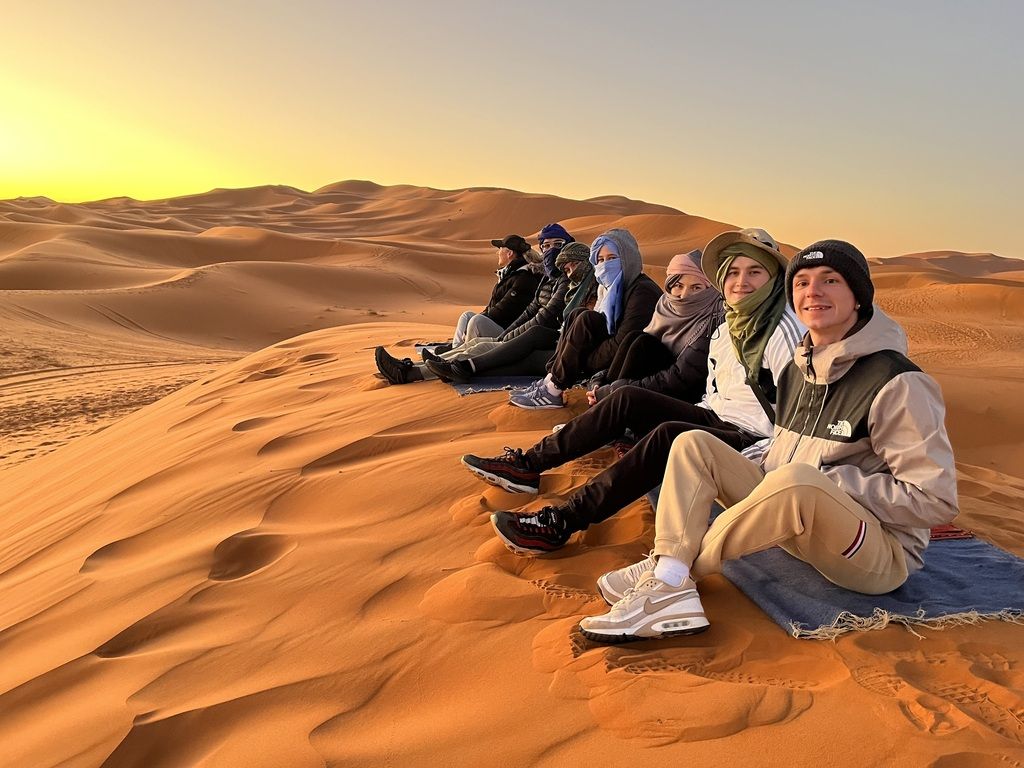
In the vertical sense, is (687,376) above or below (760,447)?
above

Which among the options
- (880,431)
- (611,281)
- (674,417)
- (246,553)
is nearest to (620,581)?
(880,431)

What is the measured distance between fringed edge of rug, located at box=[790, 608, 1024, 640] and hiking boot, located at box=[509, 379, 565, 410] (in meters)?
2.97

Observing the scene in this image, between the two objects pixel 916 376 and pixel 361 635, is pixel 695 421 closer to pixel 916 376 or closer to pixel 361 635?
pixel 916 376

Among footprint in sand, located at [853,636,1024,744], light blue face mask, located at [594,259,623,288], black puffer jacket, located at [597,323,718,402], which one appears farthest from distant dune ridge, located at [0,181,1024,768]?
light blue face mask, located at [594,259,623,288]

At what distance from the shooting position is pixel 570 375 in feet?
16.9

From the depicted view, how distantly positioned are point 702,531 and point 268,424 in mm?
4511

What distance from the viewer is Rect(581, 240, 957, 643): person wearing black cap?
231cm

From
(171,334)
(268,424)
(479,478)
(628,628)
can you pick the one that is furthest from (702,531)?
(171,334)

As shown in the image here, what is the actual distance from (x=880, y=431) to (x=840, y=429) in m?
0.14

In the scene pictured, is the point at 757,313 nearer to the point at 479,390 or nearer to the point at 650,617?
the point at 650,617

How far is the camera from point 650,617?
234cm

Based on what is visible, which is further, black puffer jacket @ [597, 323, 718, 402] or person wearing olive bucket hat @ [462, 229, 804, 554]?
black puffer jacket @ [597, 323, 718, 402]

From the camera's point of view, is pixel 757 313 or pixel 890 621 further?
pixel 757 313

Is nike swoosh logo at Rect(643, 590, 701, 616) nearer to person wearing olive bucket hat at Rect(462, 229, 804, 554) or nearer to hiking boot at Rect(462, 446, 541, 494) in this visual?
person wearing olive bucket hat at Rect(462, 229, 804, 554)
